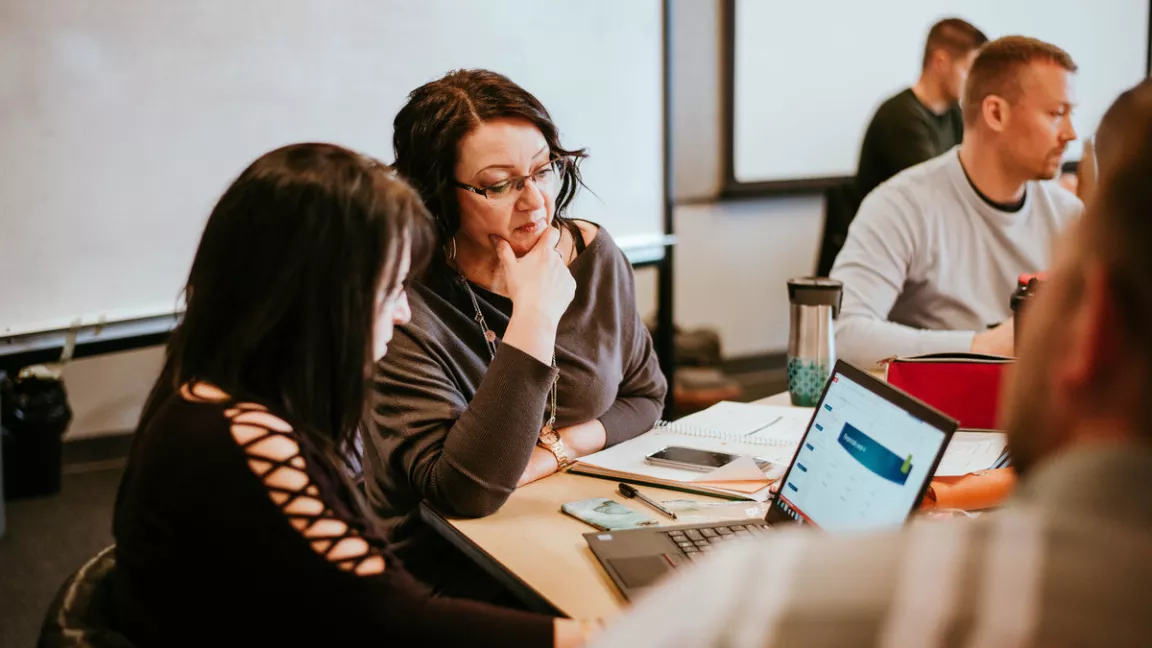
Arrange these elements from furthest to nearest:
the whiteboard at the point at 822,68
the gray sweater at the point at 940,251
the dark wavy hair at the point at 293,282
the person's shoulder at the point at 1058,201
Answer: the whiteboard at the point at 822,68 < the person's shoulder at the point at 1058,201 < the gray sweater at the point at 940,251 < the dark wavy hair at the point at 293,282

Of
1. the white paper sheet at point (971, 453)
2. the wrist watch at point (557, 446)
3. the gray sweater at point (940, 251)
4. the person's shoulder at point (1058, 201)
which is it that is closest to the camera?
the white paper sheet at point (971, 453)

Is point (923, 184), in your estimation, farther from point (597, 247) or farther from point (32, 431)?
point (32, 431)

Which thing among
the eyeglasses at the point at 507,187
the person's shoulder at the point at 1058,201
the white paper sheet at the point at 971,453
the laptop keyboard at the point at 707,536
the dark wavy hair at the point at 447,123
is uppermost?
the dark wavy hair at the point at 447,123

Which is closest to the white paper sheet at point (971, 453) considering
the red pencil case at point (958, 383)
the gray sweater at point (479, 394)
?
the red pencil case at point (958, 383)

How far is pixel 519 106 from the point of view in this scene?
166cm

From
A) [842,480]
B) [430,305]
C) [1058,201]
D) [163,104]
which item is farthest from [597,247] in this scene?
[163,104]

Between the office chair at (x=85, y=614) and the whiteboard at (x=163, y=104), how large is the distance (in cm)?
174

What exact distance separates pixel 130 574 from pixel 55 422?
2.49 metres

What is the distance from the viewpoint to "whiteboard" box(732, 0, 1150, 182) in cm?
433

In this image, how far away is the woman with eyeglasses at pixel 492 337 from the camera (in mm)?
1439

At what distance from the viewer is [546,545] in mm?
1300

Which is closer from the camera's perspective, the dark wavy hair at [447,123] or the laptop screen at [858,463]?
the laptop screen at [858,463]

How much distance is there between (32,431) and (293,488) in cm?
259

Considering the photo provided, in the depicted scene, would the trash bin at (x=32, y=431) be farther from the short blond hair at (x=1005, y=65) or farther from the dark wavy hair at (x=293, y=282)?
the short blond hair at (x=1005, y=65)
